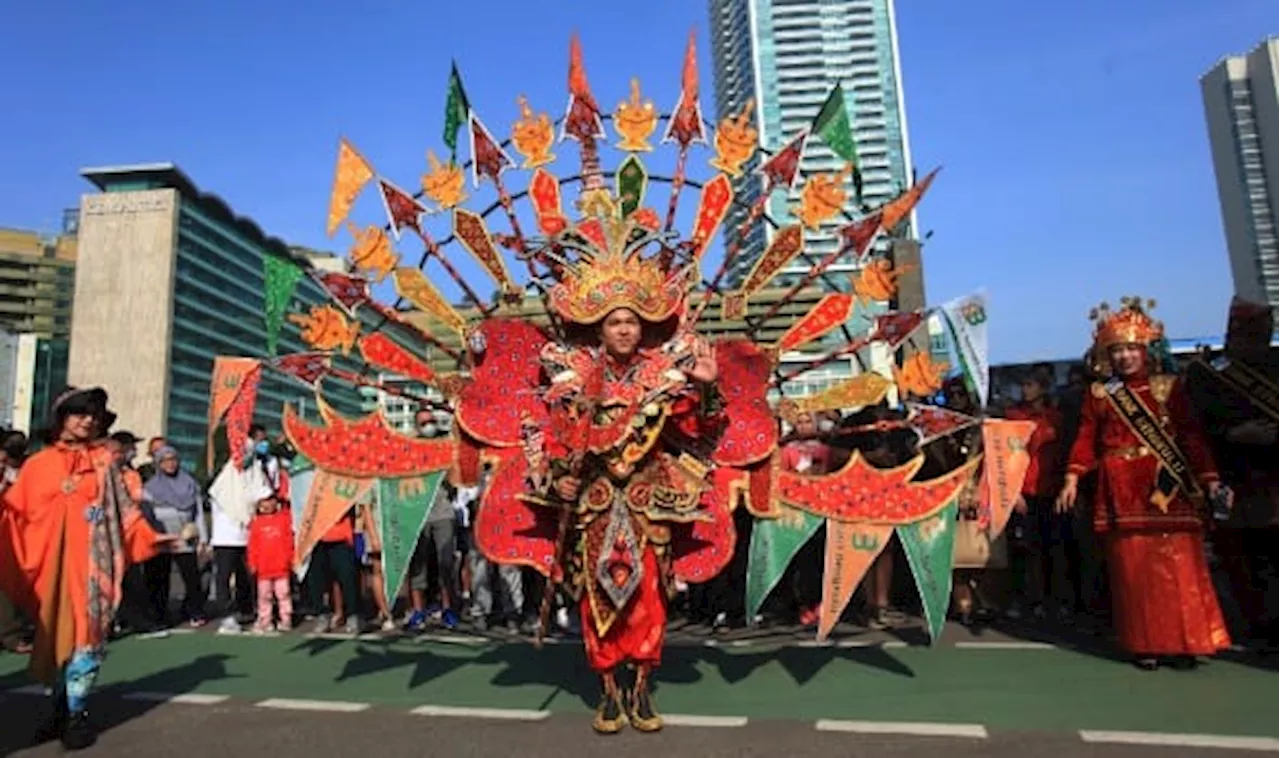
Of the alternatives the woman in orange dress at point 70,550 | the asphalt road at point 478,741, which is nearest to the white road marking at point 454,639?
the asphalt road at point 478,741

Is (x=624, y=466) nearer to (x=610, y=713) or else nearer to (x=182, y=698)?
(x=610, y=713)

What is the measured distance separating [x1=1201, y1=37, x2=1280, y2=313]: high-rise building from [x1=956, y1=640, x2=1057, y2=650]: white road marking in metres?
49.4

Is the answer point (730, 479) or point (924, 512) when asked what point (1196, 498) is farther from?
point (730, 479)

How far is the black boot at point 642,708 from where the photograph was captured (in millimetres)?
3609

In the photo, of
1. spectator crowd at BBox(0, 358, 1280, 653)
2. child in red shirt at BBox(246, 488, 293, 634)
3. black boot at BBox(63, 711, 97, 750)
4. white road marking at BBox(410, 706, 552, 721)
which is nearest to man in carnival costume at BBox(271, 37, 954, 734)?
white road marking at BBox(410, 706, 552, 721)

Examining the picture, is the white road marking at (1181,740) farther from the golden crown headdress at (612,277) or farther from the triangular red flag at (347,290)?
the triangular red flag at (347,290)

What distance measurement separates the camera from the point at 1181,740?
330cm

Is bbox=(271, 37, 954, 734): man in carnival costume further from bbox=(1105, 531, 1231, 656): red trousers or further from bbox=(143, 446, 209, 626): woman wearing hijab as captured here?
bbox=(143, 446, 209, 626): woman wearing hijab

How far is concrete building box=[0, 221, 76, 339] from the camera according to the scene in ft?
234

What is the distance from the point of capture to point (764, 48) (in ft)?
224

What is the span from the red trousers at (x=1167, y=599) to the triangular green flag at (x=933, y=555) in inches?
48.4

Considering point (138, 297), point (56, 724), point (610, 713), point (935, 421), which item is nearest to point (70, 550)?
point (56, 724)

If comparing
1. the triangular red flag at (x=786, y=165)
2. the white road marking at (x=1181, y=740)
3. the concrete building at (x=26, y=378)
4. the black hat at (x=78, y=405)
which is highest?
the concrete building at (x=26, y=378)

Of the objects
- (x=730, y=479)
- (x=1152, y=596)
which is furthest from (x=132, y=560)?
(x=1152, y=596)
